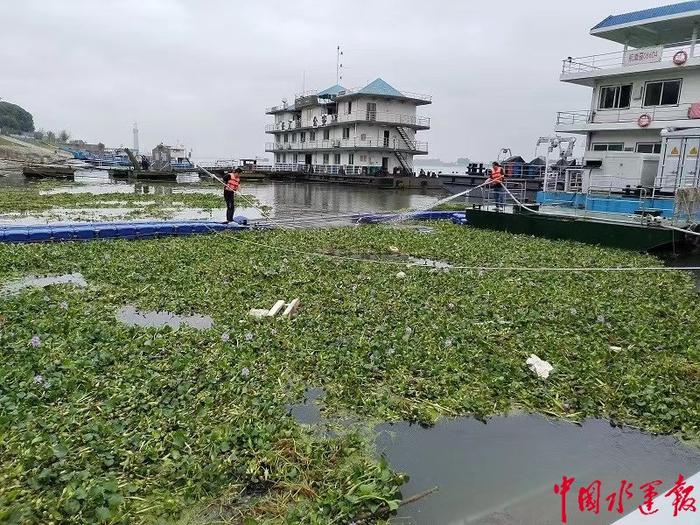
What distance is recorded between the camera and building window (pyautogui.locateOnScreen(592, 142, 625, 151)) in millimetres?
22025

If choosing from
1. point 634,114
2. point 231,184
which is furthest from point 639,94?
point 231,184

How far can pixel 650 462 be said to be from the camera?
4.90 meters

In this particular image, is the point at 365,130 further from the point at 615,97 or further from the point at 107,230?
the point at 107,230

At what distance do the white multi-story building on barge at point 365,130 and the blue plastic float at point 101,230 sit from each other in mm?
40120

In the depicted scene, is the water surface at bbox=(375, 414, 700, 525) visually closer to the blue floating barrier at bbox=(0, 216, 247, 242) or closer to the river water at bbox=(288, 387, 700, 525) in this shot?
the river water at bbox=(288, 387, 700, 525)

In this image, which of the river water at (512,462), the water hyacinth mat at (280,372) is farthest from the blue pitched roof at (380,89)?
the river water at (512,462)

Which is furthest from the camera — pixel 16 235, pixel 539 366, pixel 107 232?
pixel 107 232

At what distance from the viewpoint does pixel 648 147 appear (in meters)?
21.0

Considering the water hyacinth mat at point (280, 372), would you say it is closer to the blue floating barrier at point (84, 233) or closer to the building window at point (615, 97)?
the blue floating barrier at point (84, 233)

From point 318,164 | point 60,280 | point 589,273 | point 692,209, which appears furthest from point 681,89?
point 318,164

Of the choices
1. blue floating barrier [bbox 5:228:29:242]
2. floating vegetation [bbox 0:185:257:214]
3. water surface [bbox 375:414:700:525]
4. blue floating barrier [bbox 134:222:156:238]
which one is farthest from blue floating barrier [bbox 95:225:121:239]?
water surface [bbox 375:414:700:525]

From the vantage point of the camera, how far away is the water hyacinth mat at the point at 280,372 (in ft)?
13.4

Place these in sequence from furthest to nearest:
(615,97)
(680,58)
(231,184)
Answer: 1. (615,97)
2. (680,58)
3. (231,184)

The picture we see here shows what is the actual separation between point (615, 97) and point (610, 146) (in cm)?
218
